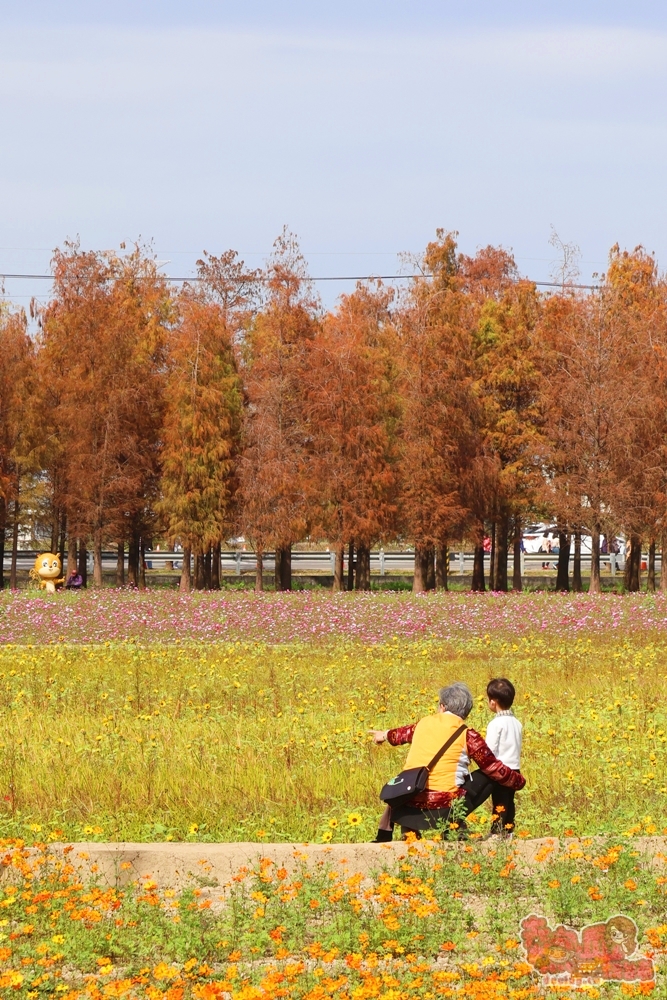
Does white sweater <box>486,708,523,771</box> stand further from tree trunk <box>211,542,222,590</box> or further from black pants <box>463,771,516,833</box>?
tree trunk <box>211,542,222,590</box>

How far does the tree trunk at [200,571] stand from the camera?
141ft

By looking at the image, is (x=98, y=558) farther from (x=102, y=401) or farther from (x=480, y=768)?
(x=480, y=768)

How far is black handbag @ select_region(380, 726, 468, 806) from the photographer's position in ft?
26.8

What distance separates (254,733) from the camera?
12609mm

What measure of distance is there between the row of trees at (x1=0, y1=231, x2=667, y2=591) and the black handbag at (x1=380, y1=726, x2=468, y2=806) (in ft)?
102

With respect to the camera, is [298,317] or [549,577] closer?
[298,317]

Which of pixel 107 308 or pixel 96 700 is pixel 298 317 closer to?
pixel 107 308

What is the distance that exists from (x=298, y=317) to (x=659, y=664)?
81.4 feet

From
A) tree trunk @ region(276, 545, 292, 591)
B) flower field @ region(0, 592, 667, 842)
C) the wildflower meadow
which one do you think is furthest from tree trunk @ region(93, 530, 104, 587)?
the wildflower meadow

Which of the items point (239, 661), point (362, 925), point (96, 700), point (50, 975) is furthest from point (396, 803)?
point (239, 661)

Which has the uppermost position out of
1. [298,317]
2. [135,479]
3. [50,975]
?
[298,317]

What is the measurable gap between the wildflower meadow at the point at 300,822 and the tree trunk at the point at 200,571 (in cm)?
2189

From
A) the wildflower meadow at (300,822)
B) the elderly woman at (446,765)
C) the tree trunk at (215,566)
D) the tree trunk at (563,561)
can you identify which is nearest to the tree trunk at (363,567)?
the tree trunk at (215,566)

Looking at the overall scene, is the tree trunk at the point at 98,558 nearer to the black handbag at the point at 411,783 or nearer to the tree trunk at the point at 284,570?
the tree trunk at the point at 284,570
